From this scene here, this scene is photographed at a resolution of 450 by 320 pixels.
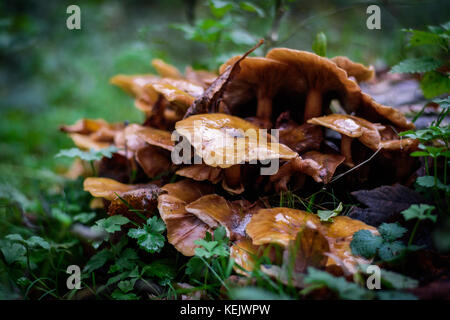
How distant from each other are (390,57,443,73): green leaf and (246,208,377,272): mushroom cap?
3.21 feet

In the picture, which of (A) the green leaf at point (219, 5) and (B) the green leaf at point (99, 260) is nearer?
(B) the green leaf at point (99, 260)

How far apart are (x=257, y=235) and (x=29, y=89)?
5.79 metres

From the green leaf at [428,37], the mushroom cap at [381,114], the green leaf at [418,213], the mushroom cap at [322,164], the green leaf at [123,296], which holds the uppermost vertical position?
the green leaf at [428,37]

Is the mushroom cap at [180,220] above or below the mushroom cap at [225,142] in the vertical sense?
below

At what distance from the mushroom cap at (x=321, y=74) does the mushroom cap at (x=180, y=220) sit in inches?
35.3

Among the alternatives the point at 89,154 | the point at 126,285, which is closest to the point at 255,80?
the point at 89,154

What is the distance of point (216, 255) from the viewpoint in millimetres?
1427

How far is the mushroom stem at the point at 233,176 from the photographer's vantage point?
1675mm

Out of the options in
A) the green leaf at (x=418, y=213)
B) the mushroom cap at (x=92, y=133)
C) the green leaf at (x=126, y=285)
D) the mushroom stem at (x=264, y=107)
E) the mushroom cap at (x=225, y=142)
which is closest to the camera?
the green leaf at (x=418, y=213)

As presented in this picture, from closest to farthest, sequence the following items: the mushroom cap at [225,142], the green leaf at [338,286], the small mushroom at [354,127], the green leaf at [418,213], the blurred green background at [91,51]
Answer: the green leaf at [338,286], the green leaf at [418,213], the mushroom cap at [225,142], the small mushroom at [354,127], the blurred green background at [91,51]

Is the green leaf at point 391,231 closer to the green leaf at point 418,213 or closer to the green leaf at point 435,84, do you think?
the green leaf at point 418,213

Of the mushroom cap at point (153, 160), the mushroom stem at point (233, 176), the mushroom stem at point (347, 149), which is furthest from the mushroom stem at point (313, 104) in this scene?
the mushroom cap at point (153, 160)

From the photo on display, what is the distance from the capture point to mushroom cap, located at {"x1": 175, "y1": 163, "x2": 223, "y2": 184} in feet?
5.59
